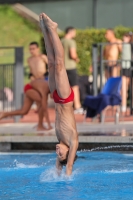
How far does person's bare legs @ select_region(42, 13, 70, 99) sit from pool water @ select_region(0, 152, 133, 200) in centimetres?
97

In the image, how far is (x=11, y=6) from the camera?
27.3 metres

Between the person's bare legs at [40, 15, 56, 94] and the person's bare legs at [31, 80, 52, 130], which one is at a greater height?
the person's bare legs at [40, 15, 56, 94]

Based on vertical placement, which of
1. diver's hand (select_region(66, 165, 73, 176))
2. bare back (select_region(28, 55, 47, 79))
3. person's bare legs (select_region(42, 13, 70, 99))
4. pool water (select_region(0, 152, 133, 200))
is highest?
person's bare legs (select_region(42, 13, 70, 99))

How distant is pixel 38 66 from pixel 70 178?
5.12 m

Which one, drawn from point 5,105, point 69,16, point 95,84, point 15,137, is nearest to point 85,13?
point 69,16

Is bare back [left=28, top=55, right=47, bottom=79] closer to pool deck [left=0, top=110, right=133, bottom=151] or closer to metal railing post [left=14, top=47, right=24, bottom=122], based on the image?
metal railing post [left=14, top=47, right=24, bottom=122]

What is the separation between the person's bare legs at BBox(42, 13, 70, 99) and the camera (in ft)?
23.3

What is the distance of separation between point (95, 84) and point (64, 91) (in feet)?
20.5

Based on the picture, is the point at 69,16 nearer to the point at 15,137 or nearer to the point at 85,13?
the point at 85,13

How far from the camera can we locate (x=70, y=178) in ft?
24.3

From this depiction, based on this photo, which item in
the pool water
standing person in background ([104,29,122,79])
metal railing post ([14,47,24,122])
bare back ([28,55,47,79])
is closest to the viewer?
the pool water

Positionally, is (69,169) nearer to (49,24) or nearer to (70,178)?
(70,178)

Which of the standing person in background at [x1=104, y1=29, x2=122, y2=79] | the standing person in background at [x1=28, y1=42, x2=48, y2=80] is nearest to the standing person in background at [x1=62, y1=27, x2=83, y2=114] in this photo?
the standing person in background at [x1=104, y1=29, x2=122, y2=79]

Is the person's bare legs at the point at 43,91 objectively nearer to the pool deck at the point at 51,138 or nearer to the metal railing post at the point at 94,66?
the pool deck at the point at 51,138
